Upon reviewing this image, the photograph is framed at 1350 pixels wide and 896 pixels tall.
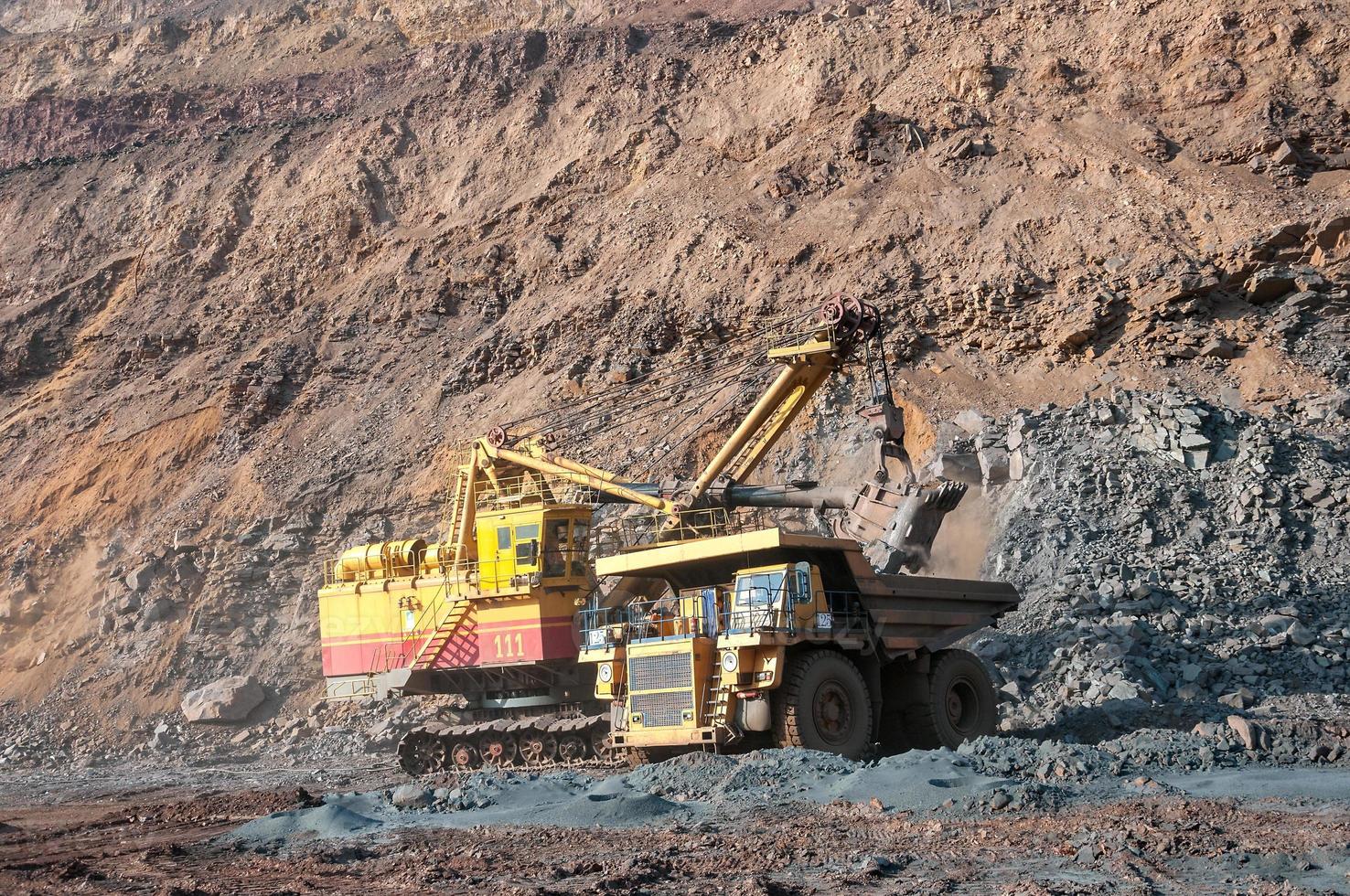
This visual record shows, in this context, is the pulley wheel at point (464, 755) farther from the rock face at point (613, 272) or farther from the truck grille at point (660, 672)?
the rock face at point (613, 272)

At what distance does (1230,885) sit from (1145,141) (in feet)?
85.3

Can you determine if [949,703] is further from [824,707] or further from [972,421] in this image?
[972,421]

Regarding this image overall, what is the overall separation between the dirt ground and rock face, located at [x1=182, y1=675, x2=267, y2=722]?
1161cm

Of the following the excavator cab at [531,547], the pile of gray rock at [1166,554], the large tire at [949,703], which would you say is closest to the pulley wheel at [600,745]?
the excavator cab at [531,547]

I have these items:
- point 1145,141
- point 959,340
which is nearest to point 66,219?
point 959,340

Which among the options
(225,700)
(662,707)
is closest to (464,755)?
(662,707)

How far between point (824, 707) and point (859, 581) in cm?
160

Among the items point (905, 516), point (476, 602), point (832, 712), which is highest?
point (905, 516)

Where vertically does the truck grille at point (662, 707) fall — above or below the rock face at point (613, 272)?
below

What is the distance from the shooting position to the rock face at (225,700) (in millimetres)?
23406

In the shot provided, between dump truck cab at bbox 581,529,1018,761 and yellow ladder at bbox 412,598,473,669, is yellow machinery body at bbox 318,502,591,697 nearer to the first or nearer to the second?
yellow ladder at bbox 412,598,473,669

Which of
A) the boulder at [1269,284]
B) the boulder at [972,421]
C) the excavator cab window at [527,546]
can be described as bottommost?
the excavator cab window at [527,546]

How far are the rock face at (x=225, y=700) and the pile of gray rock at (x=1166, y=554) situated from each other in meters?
13.6

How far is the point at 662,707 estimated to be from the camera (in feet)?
46.7
